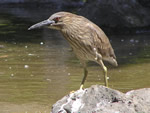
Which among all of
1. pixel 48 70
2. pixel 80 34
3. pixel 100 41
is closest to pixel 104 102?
pixel 80 34

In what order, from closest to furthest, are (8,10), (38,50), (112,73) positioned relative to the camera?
(112,73)
(38,50)
(8,10)

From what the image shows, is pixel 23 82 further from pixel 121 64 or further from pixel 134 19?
pixel 134 19

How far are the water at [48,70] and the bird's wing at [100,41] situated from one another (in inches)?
34.1

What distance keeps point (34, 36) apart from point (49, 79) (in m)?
A: 4.36

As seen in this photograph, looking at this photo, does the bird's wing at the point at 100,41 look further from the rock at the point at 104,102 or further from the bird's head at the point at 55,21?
the rock at the point at 104,102

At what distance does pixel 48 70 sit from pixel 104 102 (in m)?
3.91

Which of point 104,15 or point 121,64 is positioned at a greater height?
point 121,64

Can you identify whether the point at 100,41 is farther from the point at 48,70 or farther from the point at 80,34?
the point at 48,70

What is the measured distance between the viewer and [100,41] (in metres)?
6.64

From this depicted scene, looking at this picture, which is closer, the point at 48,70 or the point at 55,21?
the point at 55,21

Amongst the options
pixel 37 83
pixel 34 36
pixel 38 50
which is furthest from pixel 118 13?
pixel 37 83

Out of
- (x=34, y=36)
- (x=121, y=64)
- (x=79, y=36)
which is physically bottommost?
(x=34, y=36)

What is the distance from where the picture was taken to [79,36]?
6.08m

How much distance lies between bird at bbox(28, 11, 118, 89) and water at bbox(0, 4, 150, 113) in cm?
97
